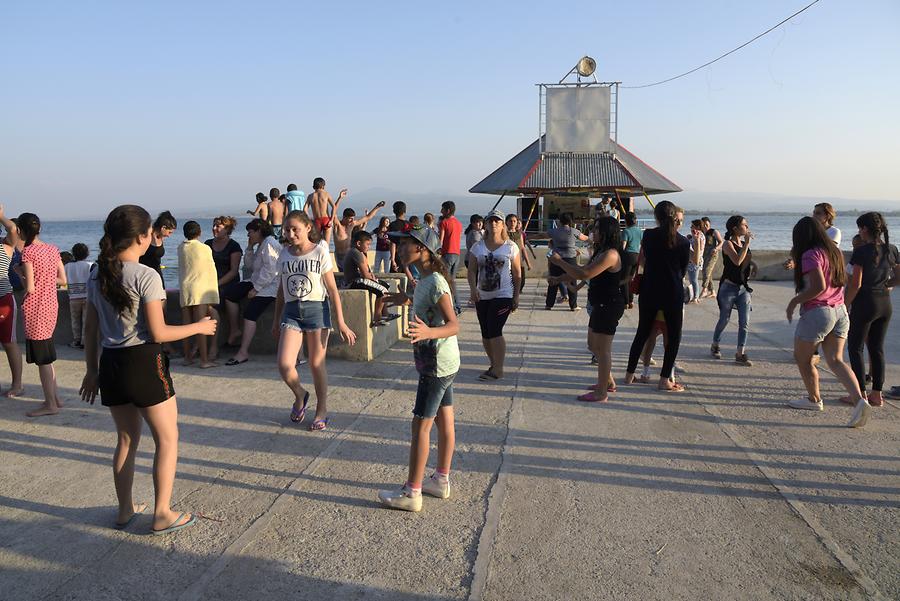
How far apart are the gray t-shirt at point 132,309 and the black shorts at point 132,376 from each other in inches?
1.8

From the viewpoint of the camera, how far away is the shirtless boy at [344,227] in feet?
31.6

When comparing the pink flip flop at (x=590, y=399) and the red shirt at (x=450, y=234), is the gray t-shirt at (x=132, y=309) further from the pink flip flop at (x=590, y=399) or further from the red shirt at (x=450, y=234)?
the red shirt at (x=450, y=234)

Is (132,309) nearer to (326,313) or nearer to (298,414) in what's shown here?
(326,313)

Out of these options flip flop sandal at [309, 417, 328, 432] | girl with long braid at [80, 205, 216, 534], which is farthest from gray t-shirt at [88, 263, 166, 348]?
flip flop sandal at [309, 417, 328, 432]

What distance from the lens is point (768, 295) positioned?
1304cm

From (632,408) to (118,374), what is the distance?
419cm

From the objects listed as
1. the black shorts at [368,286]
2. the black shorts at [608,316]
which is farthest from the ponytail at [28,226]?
the black shorts at [608,316]

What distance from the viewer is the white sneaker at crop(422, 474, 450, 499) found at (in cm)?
383

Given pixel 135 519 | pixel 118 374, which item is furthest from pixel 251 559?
pixel 118 374

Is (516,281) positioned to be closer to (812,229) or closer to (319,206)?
(812,229)

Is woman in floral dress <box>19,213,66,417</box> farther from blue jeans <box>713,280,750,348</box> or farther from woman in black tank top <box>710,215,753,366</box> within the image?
blue jeans <box>713,280,750,348</box>

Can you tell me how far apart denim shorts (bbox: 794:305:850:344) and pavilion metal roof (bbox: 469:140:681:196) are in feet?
45.8

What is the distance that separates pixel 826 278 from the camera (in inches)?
199

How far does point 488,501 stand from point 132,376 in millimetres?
2124
